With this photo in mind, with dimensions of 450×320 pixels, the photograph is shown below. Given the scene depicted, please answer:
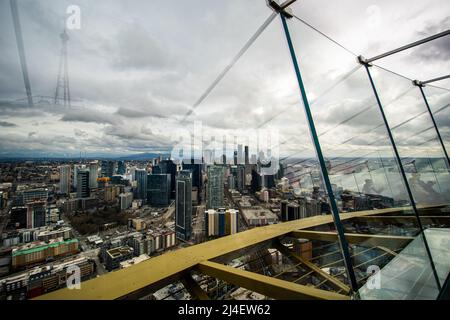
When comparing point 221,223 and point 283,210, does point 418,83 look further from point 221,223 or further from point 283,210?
point 221,223

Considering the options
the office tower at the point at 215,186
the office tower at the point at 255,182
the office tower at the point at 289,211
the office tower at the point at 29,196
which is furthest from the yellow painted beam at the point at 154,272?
the office tower at the point at 255,182

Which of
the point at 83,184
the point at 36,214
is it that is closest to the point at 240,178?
the point at 83,184

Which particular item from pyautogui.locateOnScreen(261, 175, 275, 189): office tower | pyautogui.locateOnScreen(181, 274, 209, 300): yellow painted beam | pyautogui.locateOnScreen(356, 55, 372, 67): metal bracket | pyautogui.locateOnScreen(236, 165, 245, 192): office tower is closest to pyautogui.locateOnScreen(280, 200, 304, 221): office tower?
pyautogui.locateOnScreen(261, 175, 275, 189): office tower

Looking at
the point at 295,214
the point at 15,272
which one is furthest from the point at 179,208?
the point at 15,272

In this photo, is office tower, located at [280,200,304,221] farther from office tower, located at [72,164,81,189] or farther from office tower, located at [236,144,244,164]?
office tower, located at [72,164,81,189]
